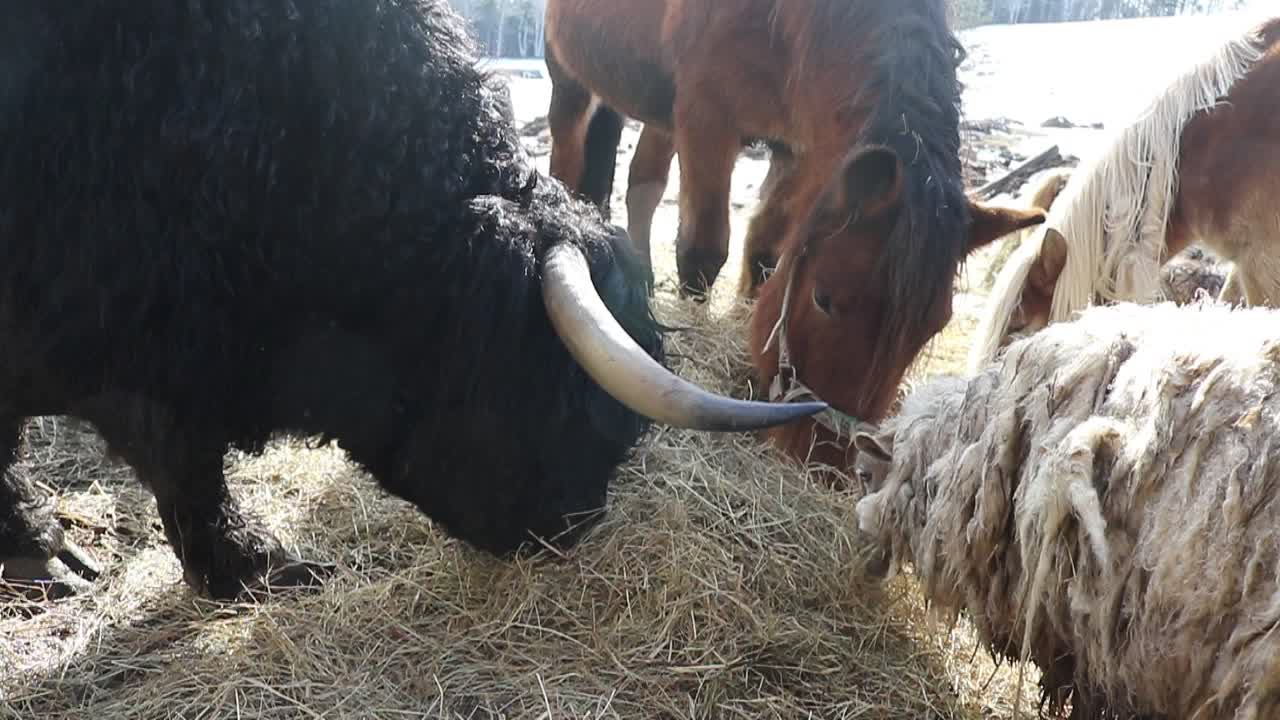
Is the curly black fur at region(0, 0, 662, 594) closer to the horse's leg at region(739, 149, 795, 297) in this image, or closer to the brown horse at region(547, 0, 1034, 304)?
the brown horse at region(547, 0, 1034, 304)

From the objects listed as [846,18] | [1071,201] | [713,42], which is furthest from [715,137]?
[1071,201]

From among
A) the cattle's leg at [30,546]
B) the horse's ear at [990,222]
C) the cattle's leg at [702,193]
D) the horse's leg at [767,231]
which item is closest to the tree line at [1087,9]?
the horse's leg at [767,231]

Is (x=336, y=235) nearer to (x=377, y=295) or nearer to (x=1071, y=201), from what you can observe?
(x=377, y=295)

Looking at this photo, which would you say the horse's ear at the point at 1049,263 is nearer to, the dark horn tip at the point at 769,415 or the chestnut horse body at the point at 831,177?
the chestnut horse body at the point at 831,177

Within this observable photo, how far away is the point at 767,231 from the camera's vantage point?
4.68 m

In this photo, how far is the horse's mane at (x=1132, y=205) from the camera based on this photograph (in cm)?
419

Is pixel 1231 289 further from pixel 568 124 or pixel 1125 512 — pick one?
pixel 568 124

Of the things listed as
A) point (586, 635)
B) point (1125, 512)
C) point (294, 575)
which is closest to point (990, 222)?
point (1125, 512)

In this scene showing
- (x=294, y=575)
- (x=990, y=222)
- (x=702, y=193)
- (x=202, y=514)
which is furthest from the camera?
(x=702, y=193)

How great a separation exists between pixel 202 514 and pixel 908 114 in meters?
2.50

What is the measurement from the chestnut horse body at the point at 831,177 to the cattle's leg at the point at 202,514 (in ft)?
5.29

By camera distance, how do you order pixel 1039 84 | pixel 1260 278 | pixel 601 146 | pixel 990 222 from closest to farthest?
1. pixel 990 222
2. pixel 1260 278
3. pixel 601 146
4. pixel 1039 84

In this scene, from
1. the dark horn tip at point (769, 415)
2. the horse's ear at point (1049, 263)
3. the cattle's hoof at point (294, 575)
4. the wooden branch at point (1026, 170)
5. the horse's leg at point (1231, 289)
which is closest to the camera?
the dark horn tip at point (769, 415)

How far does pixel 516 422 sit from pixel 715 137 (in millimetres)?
2276
